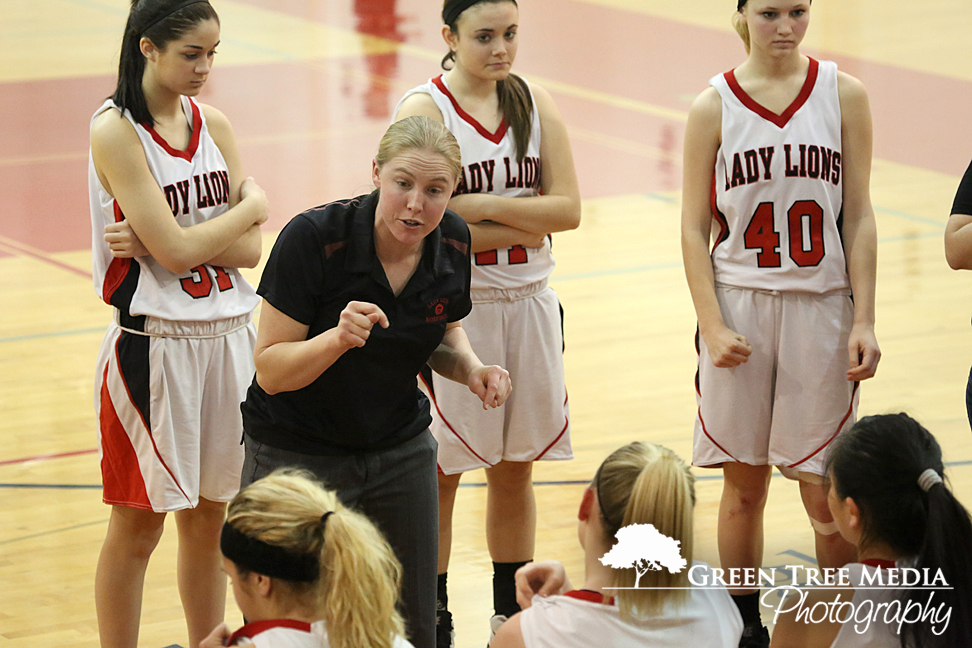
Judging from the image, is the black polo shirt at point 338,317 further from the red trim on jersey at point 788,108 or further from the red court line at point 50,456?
the red court line at point 50,456

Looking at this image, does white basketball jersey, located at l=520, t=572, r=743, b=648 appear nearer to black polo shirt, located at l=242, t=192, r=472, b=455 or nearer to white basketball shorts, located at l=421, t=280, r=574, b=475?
black polo shirt, located at l=242, t=192, r=472, b=455

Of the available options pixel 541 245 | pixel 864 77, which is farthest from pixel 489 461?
pixel 864 77

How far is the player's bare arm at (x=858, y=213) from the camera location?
379 cm

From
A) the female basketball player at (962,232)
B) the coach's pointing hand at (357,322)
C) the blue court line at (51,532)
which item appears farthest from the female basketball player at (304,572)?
the blue court line at (51,532)

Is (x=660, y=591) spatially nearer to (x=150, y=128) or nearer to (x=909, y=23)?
(x=150, y=128)

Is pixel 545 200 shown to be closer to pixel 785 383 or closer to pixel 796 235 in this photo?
pixel 796 235

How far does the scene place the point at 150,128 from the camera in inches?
142

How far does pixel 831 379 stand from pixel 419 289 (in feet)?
4.59

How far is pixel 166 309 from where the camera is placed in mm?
3596

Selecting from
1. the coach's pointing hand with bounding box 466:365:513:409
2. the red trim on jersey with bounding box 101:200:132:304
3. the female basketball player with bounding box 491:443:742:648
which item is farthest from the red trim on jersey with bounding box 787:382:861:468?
the red trim on jersey with bounding box 101:200:132:304

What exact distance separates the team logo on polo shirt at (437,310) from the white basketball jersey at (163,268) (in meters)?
0.81

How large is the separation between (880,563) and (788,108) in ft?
5.40

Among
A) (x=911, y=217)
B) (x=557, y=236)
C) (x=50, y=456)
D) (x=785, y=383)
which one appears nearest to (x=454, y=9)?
(x=785, y=383)

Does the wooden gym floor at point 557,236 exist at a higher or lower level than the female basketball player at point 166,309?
lower
